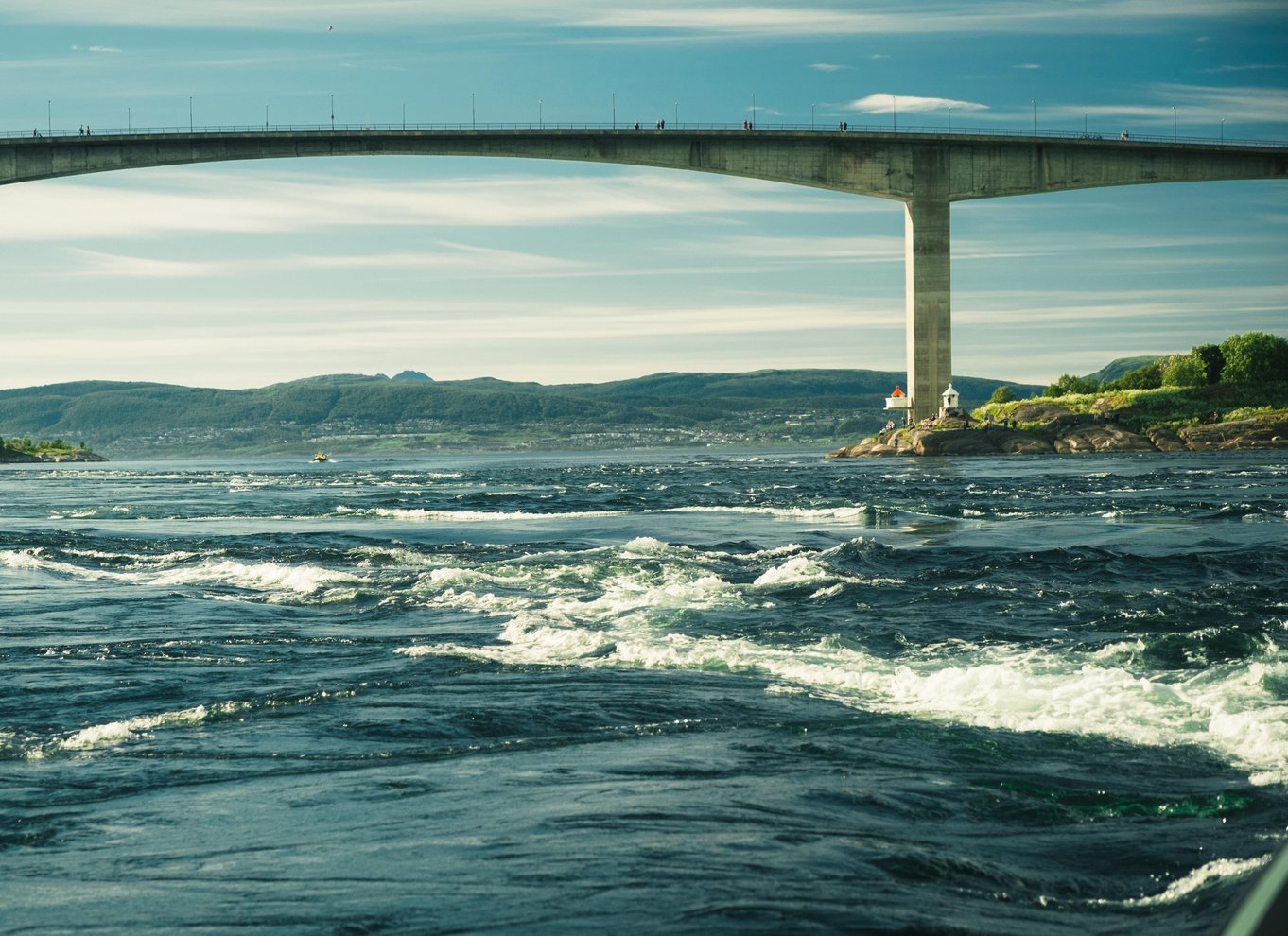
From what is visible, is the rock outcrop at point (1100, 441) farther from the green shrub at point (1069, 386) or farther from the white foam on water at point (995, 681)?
the white foam on water at point (995, 681)

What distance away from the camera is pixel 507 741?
34.2ft

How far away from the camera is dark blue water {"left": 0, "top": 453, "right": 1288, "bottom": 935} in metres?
6.58

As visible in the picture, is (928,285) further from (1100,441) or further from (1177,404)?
(1177,404)

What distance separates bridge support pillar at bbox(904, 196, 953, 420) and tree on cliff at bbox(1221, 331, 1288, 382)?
178ft

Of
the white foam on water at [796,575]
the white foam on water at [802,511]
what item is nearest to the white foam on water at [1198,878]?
the white foam on water at [796,575]

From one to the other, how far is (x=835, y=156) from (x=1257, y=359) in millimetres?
64960

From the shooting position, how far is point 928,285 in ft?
310

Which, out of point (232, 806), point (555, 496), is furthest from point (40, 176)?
point (232, 806)

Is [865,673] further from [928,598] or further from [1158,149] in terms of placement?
[1158,149]

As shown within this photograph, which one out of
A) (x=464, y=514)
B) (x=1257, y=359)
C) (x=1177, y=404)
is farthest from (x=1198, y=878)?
(x=1257, y=359)

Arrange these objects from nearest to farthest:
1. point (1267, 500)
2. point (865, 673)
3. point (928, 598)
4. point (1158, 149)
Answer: point (865, 673)
point (928, 598)
point (1267, 500)
point (1158, 149)

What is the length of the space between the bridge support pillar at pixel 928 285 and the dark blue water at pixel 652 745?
231 ft

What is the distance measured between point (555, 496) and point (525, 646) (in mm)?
42263

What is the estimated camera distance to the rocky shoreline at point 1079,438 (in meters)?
104
